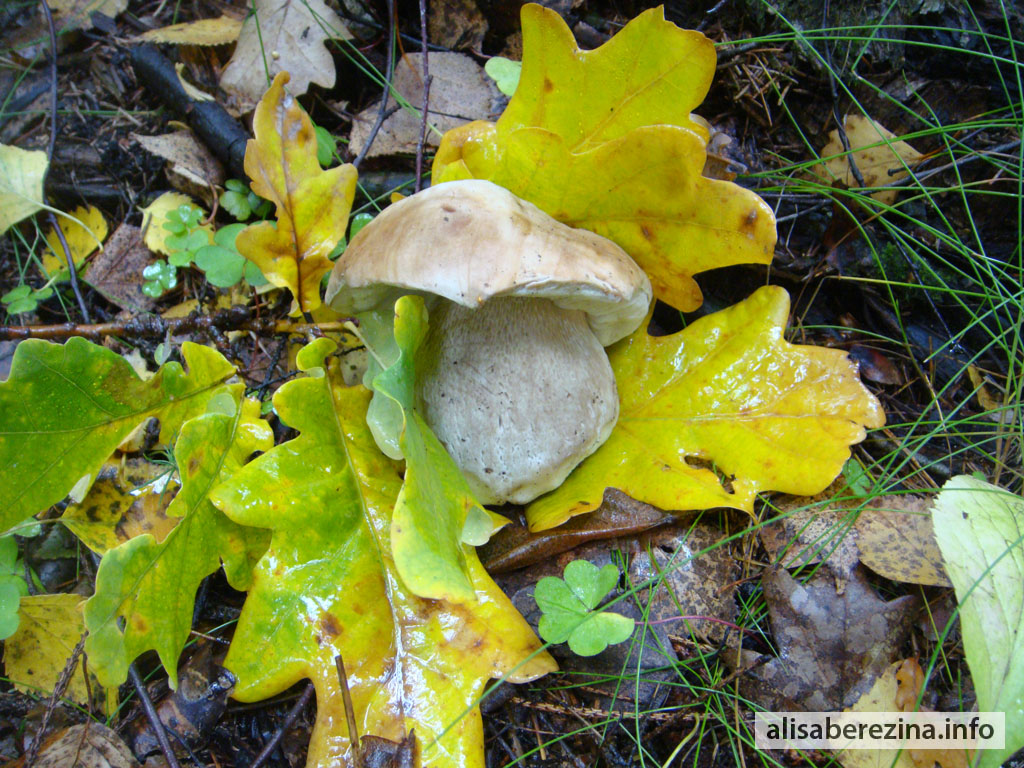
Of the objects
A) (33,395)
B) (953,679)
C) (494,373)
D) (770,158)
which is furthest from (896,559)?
(33,395)

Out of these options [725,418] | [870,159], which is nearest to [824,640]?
[725,418]

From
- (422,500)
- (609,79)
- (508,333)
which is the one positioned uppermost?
(609,79)

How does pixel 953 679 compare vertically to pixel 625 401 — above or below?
below

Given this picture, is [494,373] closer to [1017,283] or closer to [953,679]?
[953,679]

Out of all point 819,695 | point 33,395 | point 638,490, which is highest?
point 33,395

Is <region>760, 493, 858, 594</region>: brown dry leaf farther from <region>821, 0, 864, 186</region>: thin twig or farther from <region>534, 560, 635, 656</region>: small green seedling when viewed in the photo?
<region>821, 0, 864, 186</region>: thin twig

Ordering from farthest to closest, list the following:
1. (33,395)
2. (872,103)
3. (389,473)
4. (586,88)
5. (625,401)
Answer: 1. (872,103)
2. (625,401)
3. (389,473)
4. (586,88)
5. (33,395)

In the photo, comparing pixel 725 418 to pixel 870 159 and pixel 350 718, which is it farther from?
pixel 350 718

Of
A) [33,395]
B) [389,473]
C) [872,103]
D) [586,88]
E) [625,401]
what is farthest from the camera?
[872,103]
